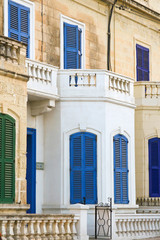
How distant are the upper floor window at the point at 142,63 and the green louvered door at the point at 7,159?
10.3 meters

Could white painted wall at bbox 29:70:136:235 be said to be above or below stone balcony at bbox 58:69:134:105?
below

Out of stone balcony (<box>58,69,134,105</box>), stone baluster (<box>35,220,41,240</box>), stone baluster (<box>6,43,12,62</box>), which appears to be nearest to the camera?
stone baluster (<box>35,220,41,240</box>)

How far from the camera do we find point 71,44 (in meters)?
21.2

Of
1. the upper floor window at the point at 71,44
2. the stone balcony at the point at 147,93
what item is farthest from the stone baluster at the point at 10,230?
the stone balcony at the point at 147,93

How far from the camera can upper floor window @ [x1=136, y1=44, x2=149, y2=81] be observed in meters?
24.8

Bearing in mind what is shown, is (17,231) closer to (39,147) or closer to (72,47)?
(39,147)

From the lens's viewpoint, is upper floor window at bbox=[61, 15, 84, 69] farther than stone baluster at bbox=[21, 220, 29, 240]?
Yes

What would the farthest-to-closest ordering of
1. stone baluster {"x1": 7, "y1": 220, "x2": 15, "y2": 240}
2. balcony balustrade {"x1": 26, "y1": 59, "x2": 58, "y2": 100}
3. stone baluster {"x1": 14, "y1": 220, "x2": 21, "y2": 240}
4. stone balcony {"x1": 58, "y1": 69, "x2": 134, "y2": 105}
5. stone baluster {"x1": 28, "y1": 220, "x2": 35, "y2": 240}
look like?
1. stone balcony {"x1": 58, "y1": 69, "x2": 134, "y2": 105}
2. balcony balustrade {"x1": 26, "y1": 59, "x2": 58, "y2": 100}
3. stone baluster {"x1": 28, "y1": 220, "x2": 35, "y2": 240}
4. stone baluster {"x1": 14, "y1": 220, "x2": 21, "y2": 240}
5. stone baluster {"x1": 7, "y1": 220, "x2": 15, "y2": 240}

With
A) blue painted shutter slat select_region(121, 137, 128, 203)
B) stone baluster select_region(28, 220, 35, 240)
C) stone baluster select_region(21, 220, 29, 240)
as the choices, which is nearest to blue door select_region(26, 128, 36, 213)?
blue painted shutter slat select_region(121, 137, 128, 203)

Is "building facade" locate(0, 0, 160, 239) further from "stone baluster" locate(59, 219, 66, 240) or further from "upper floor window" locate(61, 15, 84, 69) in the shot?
"stone baluster" locate(59, 219, 66, 240)

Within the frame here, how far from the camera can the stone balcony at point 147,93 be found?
2220 cm

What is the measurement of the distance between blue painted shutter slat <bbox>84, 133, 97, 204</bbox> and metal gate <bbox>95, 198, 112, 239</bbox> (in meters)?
0.65

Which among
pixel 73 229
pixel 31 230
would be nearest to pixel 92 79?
pixel 73 229

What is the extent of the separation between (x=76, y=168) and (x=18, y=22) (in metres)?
4.57
